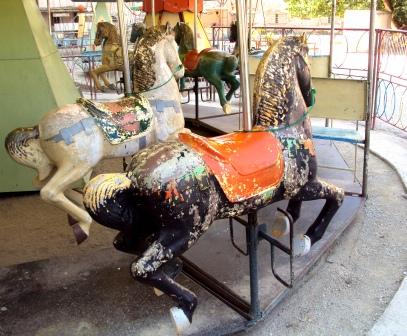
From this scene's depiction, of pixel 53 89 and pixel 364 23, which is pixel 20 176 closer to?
pixel 53 89

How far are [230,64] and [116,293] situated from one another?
3832mm

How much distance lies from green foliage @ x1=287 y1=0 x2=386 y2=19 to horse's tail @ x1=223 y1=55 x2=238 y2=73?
58.8 feet

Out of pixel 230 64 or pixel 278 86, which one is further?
pixel 230 64

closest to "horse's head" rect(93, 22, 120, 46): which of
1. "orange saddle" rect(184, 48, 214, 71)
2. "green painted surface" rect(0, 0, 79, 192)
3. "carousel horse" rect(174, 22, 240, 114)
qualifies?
"carousel horse" rect(174, 22, 240, 114)

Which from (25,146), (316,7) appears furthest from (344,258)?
(316,7)

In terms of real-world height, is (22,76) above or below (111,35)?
below

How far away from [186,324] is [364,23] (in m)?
17.0

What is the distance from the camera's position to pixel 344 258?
3.22 metres

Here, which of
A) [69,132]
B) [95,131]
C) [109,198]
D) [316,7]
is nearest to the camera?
[109,198]

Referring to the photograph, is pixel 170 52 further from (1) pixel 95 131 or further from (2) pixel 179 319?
(2) pixel 179 319

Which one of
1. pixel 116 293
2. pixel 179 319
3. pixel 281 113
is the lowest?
pixel 116 293

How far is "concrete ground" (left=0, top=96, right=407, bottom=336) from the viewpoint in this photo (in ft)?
8.31

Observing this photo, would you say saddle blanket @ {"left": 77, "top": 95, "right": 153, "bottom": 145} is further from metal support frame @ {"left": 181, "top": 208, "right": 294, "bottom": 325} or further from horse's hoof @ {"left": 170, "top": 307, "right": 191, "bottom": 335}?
horse's hoof @ {"left": 170, "top": 307, "right": 191, "bottom": 335}

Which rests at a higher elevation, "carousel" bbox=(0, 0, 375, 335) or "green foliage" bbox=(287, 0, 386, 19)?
"green foliage" bbox=(287, 0, 386, 19)
